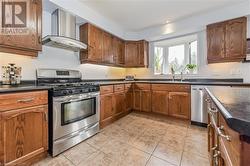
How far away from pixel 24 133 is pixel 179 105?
115 inches

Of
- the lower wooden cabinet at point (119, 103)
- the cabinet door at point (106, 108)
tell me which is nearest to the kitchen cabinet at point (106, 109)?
the cabinet door at point (106, 108)

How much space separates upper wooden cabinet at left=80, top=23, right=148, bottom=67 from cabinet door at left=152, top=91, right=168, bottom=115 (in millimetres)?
1133

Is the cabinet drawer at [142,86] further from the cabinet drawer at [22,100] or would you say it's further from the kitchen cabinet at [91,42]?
the cabinet drawer at [22,100]

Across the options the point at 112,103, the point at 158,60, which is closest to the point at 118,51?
the point at 158,60

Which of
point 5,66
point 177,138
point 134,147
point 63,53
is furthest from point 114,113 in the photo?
point 5,66

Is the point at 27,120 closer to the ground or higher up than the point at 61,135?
higher up

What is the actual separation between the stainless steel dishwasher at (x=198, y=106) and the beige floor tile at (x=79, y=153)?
2.18 m

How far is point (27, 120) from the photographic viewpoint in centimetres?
156

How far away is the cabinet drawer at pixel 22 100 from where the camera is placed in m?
1.38

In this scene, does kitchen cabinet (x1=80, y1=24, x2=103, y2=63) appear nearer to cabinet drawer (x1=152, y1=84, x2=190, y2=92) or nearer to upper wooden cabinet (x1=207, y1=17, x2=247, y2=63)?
cabinet drawer (x1=152, y1=84, x2=190, y2=92)

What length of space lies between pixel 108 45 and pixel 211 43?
2.42 m

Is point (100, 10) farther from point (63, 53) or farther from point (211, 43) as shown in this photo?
point (211, 43)

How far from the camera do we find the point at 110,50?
12.1 ft

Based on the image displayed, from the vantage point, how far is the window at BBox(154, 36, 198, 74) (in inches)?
155
